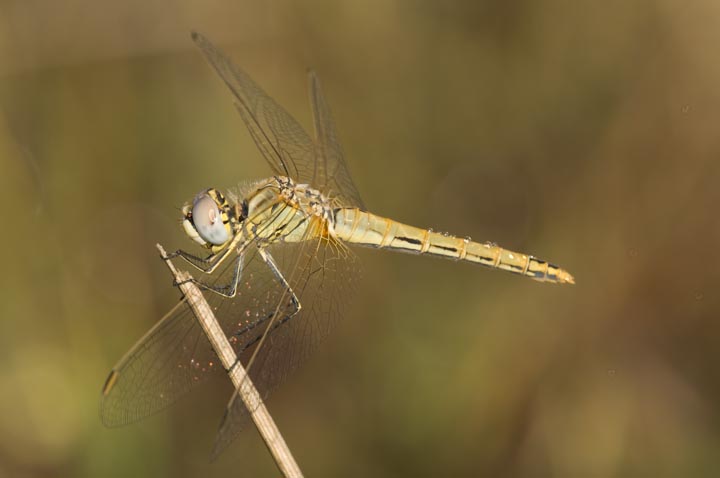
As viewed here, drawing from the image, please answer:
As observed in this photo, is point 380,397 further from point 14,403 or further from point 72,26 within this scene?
point 72,26

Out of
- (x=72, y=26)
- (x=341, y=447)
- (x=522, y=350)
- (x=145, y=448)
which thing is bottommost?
(x=145, y=448)

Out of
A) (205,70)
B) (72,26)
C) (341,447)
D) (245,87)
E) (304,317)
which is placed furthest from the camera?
(205,70)

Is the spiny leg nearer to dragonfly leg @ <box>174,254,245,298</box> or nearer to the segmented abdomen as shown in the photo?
dragonfly leg @ <box>174,254,245,298</box>

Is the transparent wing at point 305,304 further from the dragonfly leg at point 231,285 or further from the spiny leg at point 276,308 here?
the dragonfly leg at point 231,285

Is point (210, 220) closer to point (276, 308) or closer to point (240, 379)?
point (276, 308)

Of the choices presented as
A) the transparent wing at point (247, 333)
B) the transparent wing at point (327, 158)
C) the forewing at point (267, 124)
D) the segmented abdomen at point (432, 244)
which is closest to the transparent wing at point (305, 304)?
the transparent wing at point (247, 333)

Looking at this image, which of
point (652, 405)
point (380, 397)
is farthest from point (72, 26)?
point (652, 405)
